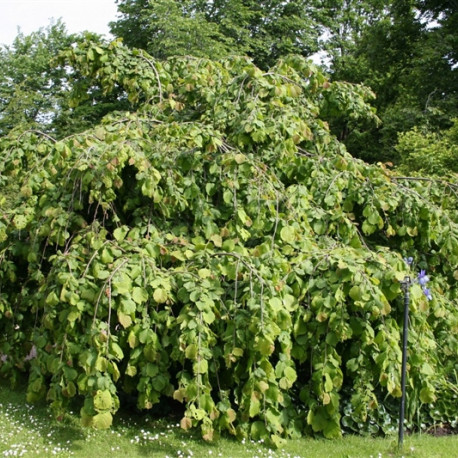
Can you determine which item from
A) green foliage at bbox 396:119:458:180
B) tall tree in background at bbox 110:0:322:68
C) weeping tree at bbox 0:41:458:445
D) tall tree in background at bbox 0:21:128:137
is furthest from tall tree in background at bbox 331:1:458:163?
weeping tree at bbox 0:41:458:445

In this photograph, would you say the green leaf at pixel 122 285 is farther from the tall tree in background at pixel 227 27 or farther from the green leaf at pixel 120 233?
the tall tree in background at pixel 227 27

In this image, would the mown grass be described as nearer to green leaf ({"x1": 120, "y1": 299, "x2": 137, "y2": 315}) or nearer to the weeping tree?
the weeping tree

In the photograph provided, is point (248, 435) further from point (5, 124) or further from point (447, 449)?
point (5, 124)

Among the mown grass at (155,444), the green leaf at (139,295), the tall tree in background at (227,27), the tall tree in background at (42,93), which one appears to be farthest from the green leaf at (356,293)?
the tall tree in background at (42,93)

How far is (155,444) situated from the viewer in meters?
3.50

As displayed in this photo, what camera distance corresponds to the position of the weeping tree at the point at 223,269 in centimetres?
327

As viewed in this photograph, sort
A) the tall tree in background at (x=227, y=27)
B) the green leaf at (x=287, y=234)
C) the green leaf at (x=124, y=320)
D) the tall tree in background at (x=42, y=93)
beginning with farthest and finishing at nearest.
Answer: the tall tree in background at (x=42, y=93), the tall tree in background at (x=227, y=27), the green leaf at (x=287, y=234), the green leaf at (x=124, y=320)

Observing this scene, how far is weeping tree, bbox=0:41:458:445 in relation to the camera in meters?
3.27

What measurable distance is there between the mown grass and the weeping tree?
0.41ft

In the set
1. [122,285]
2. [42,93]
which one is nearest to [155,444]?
[122,285]

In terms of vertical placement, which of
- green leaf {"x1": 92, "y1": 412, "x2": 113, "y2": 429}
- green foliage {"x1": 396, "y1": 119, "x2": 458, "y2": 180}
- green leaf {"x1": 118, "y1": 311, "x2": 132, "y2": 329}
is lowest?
green leaf {"x1": 92, "y1": 412, "x2": 113, "y2": 429}

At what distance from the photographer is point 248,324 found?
3279 mm

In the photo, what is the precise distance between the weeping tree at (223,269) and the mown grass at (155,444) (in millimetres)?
125

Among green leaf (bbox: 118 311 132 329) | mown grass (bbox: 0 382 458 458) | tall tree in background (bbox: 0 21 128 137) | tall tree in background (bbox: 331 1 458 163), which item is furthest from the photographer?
tall tree in background (bbox: 0 21 128 137)
